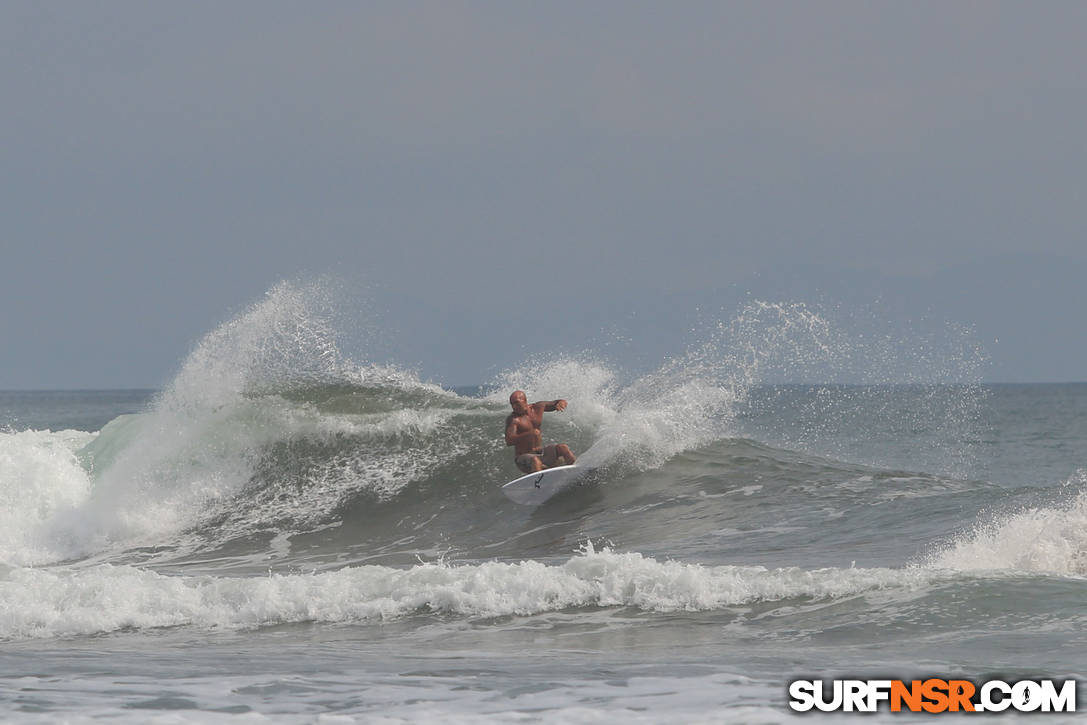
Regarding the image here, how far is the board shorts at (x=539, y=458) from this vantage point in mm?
14117

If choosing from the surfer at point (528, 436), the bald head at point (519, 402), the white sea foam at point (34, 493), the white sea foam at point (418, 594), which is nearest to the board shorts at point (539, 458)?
the surfer at point (528, 436)

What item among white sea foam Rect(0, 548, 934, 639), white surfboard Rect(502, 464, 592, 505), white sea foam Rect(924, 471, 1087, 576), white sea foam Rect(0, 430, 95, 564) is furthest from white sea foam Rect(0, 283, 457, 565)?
white sea foam Rect(924, 471, 1087, 576)

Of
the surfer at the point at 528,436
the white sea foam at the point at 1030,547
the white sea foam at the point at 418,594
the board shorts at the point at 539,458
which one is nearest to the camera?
the white sea foam at the point at 418,594

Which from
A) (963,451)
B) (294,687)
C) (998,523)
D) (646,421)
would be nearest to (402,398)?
(646,421)

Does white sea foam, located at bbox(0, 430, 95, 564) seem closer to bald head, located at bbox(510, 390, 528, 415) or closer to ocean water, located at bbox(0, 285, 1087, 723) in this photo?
ocean water, located at bbox(0, 285, 1087, 723)

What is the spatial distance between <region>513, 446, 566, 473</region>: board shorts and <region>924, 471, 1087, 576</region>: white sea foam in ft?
18.9

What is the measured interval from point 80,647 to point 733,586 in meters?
4.65

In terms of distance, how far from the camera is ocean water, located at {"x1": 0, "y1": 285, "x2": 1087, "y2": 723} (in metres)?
6.00

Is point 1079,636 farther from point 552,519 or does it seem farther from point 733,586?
point 552,519

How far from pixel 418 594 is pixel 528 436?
563cm

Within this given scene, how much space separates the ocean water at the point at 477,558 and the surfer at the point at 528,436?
22.9 inches

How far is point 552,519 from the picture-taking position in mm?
13273

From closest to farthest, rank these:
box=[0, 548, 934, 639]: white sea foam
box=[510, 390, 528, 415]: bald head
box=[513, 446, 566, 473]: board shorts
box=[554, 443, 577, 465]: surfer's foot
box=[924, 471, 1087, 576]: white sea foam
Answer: box=[0, 548, 934, 639]: white sea foam < box=[924, 471, 1087, 576]: white sea foam < box=[510, 390, 528, 415]: bald head < box=[513, 446, 566, 473]: board shorts < box=[554, 443, 577, 465]: surfer's foot

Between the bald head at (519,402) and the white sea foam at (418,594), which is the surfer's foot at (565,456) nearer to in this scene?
the bald head at (519,402)
